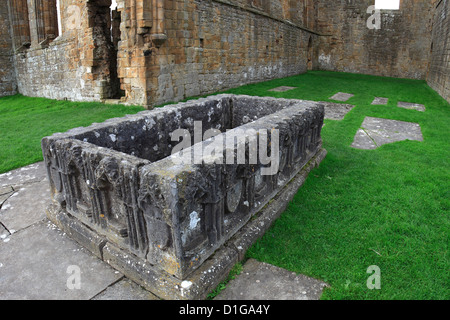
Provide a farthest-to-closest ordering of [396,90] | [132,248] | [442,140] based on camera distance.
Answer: [396,90] → [442,140] → [132,248]

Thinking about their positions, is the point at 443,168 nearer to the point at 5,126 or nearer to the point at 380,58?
the point at 5,126

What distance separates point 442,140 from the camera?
218 inches

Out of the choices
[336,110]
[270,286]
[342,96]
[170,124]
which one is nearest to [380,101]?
[342,96]

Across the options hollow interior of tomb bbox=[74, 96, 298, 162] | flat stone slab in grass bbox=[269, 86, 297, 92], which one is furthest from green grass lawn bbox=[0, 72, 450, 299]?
flat stone slab in grass bbox=[269, 86, 297, 92]

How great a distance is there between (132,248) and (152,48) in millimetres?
6162

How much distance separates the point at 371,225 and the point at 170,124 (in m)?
2.32

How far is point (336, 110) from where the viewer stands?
801cm

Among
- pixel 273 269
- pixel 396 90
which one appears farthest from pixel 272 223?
pixel 396 90

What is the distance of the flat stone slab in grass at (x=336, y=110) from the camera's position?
7.36 m

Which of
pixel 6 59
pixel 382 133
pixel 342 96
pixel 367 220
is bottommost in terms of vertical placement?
pixel 367 220

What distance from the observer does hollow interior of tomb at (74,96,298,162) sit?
2.93 metres

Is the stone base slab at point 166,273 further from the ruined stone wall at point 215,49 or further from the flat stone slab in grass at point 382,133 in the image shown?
the ruined stone wall at point 215,49

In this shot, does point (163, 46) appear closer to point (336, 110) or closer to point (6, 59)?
point (336, 110)

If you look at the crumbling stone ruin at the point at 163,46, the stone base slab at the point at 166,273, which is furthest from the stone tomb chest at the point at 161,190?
the crumbling stone ruin at the point at 163,46
